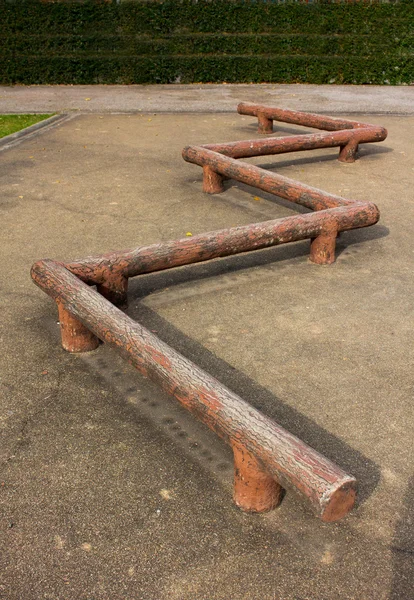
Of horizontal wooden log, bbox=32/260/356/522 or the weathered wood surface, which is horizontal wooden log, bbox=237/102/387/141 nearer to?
the weathered wood surface

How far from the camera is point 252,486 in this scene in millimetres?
2986

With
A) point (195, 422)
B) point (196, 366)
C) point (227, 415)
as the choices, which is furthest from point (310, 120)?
point (227, 415)

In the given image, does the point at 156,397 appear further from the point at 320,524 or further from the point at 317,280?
the point at 317,280

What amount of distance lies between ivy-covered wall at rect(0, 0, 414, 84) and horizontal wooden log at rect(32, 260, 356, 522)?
45.1 feet

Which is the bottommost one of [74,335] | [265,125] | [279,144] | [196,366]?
[265,125]

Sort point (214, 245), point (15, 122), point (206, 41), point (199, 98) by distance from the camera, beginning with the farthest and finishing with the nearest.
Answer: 1. point (206, 41)
2. point (199, 98)
3. point (15, 122)
4. point (214, 245)

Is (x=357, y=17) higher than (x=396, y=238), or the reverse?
(x=357, y=17)

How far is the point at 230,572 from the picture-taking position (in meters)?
2.73

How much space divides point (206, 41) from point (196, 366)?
586 inches

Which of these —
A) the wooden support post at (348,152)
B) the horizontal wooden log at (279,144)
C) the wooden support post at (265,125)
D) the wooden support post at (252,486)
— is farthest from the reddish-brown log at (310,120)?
the wooden support post at (252,486)

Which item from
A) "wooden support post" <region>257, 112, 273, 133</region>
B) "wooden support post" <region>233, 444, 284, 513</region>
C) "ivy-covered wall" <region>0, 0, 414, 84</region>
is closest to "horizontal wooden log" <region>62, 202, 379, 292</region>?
"wooden support post" <region>233, 444, 284, 513</region>

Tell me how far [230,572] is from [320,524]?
0.49 metres

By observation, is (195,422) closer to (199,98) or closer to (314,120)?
(314,120)

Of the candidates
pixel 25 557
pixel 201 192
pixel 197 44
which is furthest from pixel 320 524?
pixel 197 44
